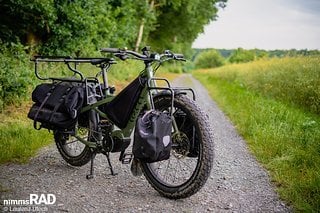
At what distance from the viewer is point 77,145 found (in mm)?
4469

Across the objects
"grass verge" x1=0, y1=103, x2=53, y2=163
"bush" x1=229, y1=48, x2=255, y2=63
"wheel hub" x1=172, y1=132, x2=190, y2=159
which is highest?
"bush" x1=229, y1=48, x2=255, y2=63

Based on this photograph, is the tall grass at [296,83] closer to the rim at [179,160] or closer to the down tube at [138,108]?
the rim at [179,160]

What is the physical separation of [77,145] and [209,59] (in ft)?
317

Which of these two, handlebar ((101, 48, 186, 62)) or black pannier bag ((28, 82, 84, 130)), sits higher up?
handlebar ((101, 48, 186, 62))

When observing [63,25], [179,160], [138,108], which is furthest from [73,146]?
[63,25]

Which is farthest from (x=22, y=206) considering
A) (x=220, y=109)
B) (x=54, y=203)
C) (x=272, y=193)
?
(x=220, y=109)

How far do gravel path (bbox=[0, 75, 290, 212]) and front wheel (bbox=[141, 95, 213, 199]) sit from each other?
0.40ft

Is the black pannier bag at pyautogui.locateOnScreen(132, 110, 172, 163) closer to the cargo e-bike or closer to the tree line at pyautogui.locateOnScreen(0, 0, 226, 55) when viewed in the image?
the cargo e-bike

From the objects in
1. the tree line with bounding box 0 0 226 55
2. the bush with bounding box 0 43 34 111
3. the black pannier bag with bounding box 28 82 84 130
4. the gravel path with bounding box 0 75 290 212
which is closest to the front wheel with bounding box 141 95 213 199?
the gravel path with bounding box 0 75 290 212

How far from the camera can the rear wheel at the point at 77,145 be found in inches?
158

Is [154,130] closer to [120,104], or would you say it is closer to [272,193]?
[120,104]

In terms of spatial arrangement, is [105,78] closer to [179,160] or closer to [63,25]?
[179,160]

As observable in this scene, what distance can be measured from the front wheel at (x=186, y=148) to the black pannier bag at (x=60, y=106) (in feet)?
3.07

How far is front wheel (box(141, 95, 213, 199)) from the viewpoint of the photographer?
126 inches
